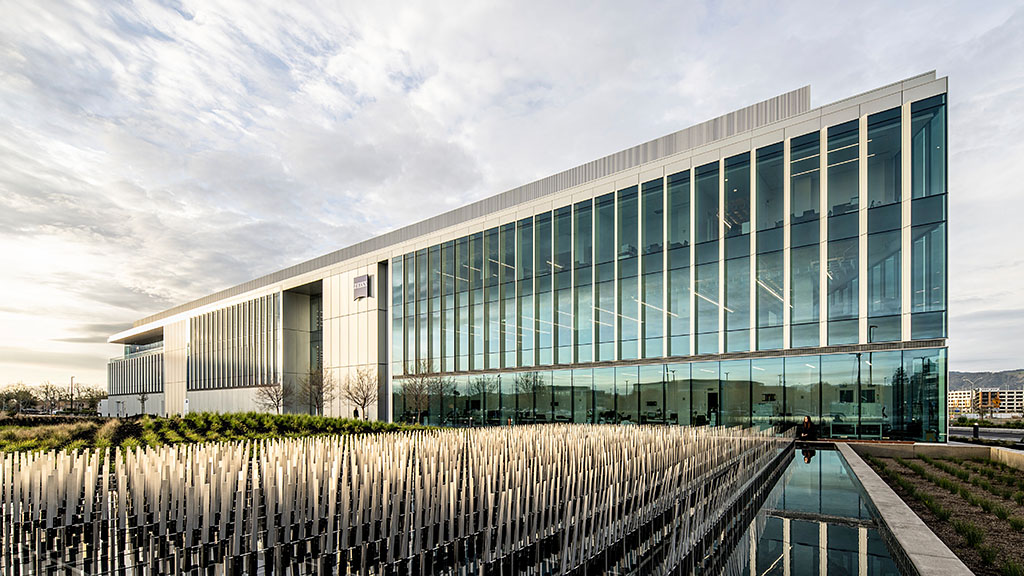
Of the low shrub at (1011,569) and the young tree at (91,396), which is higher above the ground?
the low shrub at (1011,569)

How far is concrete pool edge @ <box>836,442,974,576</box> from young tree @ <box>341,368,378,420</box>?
35.2 m

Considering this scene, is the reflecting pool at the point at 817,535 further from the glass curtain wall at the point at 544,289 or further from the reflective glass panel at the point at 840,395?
the glass curtain wall at the point at 544,289

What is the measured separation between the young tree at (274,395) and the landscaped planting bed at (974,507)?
44838 millimetres

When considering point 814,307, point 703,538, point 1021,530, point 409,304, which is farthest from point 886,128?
point 409,304

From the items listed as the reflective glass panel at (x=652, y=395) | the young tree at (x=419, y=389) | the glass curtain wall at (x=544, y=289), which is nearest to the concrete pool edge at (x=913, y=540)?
the reflective glass panel at (x=652, y=395)

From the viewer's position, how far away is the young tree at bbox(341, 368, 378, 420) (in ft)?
137

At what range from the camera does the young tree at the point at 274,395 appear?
165ft

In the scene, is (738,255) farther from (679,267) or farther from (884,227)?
(884,227)

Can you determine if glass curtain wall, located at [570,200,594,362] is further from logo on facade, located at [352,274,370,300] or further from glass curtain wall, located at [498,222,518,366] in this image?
logo on facade, located at [352,274,370,300]

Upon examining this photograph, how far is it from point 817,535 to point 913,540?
148 cm

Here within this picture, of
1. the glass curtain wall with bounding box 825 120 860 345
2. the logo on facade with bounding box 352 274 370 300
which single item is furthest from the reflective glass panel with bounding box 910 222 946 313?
the logo on facade with bounding box 352 274 370 300

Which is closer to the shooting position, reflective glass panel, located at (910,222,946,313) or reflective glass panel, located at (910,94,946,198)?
reflective glass panel, located at (910,222,946,313)

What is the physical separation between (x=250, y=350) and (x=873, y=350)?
167ft

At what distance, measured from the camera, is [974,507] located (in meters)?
9.87
